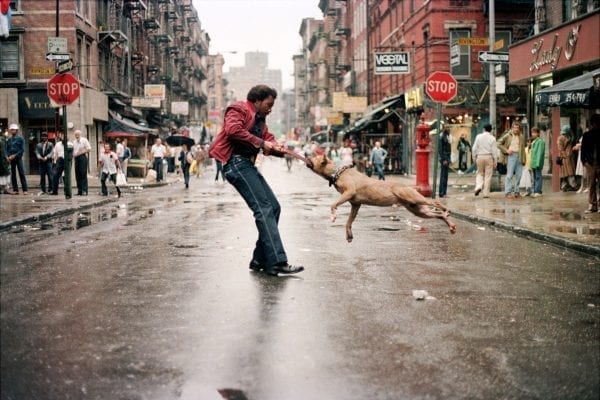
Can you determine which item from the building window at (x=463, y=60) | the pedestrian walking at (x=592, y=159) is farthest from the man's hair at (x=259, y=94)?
the building window at (x=463, y=60)

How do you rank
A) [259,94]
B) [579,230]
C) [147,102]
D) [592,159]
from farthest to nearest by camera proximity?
[147,102] < [592,159] < [579,230] < [259,94]

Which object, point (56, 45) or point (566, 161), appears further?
point (566, 161)

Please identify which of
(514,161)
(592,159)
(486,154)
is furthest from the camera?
(486,154)

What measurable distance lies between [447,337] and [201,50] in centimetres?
9509

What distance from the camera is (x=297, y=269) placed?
25.1 feet

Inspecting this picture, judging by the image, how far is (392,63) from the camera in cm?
3241

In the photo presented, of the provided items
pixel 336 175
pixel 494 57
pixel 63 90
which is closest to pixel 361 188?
pixel 336 175

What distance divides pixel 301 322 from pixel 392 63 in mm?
27945

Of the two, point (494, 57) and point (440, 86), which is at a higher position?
point (494, 57)

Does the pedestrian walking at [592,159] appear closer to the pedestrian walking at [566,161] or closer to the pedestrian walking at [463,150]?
the pedestrian walking at [566,161]

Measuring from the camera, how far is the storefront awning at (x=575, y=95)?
1581 centimetres

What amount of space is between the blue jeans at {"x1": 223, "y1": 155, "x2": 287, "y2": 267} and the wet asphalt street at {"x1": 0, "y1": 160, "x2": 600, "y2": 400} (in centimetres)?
29

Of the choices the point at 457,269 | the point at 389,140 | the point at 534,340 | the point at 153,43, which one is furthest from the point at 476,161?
the point at 153,43

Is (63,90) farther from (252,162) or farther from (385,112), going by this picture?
(385,112)
